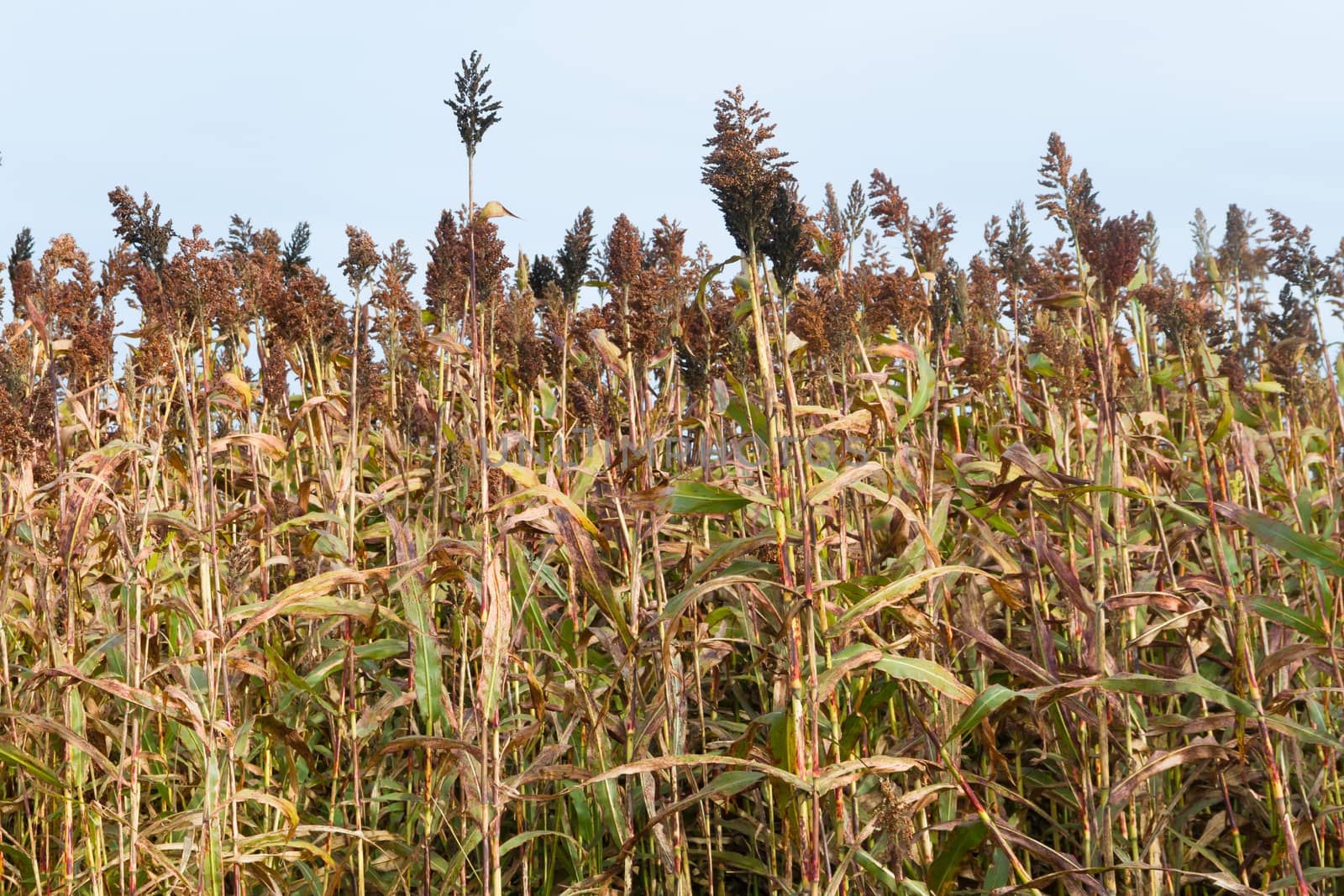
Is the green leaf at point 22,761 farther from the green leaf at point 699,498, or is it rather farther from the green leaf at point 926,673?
the green leaf at point 926,673

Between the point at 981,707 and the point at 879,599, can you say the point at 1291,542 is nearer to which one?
the point at 981,707

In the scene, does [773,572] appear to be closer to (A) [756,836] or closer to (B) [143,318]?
(A) [756,836]

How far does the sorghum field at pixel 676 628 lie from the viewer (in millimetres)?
2355

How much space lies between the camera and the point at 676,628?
2281mm

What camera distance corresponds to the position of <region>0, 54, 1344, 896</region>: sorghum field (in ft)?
7.73

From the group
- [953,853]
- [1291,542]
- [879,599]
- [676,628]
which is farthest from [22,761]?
[1291,542]

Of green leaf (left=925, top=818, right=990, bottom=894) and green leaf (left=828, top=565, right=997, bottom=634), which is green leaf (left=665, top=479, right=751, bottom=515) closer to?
green leaf (left=828, top=565, right=997, bottom=634)

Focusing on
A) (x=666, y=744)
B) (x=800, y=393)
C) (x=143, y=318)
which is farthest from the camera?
(x=143, y=318)

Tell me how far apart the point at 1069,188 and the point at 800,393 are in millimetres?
1681

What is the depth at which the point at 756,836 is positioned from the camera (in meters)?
2.83

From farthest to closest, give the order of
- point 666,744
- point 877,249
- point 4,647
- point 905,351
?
point 877,249, point 905,351, point 4,647, point 666,744

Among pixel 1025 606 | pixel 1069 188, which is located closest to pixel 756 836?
pixel 1025 606

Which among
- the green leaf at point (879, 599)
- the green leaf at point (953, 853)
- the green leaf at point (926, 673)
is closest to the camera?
the green leaf at point (879, 599)

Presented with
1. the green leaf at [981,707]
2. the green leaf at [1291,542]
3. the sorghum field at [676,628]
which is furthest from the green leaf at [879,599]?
the green leaf at [1291,542]
